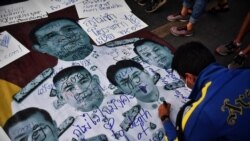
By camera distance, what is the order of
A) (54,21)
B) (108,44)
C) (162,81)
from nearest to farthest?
(162,81)
(108,44)
(54,21)

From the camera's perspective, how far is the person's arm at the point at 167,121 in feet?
3.54

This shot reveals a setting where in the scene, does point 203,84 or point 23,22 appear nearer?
point 203,84

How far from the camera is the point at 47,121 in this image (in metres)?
1.22

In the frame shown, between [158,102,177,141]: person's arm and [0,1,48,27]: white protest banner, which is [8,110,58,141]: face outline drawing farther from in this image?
[0,1,48,27]: white protest banner

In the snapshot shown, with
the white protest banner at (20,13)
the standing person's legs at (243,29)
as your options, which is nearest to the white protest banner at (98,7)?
the white protest banner at (20,13)

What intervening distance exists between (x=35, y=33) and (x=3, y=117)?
566 mm

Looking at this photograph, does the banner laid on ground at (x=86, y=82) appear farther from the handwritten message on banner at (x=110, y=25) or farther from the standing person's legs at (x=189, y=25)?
the standing person's legs at (x=189, y=25)

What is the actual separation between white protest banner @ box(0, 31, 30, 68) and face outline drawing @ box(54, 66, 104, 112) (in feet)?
0.92

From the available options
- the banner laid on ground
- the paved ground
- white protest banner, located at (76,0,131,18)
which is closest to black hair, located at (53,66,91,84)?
the banner laid on ground

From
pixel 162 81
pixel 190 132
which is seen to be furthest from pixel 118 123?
pixel 190 132

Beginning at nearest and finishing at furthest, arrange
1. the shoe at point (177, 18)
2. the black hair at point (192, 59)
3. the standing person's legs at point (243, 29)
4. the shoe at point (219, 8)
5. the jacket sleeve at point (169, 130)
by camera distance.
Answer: the black hair at point (192, 59), the jacket sleeve at point (169, 130), the standing person's legs at point (243, 29), the shoe at point (177, 18), the shoe at point (219, 8)

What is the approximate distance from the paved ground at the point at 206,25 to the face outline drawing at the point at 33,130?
2.78 ft

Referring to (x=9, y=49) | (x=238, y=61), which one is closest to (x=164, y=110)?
(x=238, y=61)

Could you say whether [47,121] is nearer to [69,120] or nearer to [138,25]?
[69,120]
